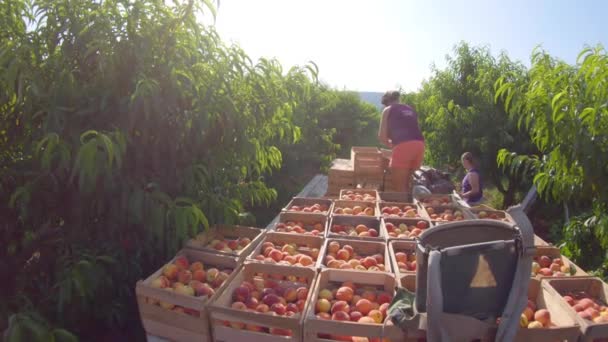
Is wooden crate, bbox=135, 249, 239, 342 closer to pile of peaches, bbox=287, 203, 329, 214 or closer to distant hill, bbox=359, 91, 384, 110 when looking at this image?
pile of peaches, bbox=287, 203, 329, 214

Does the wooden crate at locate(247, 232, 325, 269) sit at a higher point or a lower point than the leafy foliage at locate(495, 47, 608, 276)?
lower

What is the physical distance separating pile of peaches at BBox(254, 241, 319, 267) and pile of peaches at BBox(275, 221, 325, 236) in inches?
9.8

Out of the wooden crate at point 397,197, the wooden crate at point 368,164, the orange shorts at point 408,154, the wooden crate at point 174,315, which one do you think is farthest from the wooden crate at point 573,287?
the wooden crate at point 368,164

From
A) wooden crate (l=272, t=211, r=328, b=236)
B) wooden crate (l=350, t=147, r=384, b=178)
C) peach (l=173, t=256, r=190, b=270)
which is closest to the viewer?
peach (l=173, t=256, r=190, b=270)

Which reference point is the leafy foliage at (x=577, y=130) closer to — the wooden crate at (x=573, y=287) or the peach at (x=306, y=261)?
Answer: the wooden crate at (x=573, y=287)

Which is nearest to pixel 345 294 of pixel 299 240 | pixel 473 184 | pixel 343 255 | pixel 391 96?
pixel 343 255

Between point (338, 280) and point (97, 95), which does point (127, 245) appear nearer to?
point (97, 95)

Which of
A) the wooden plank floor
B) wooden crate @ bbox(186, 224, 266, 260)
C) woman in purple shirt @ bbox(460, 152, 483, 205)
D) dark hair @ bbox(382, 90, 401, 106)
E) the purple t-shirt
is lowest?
the wooden plank floor

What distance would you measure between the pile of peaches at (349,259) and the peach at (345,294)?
1.02 feet

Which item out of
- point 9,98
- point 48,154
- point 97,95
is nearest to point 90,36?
point 97,95

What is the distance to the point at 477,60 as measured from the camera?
907 cm

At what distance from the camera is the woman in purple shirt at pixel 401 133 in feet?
18.2

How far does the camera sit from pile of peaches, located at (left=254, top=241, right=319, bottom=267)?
2.98 m

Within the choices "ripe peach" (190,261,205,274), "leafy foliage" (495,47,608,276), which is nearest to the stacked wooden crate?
"leafy foliage" (495,47,608,276)
